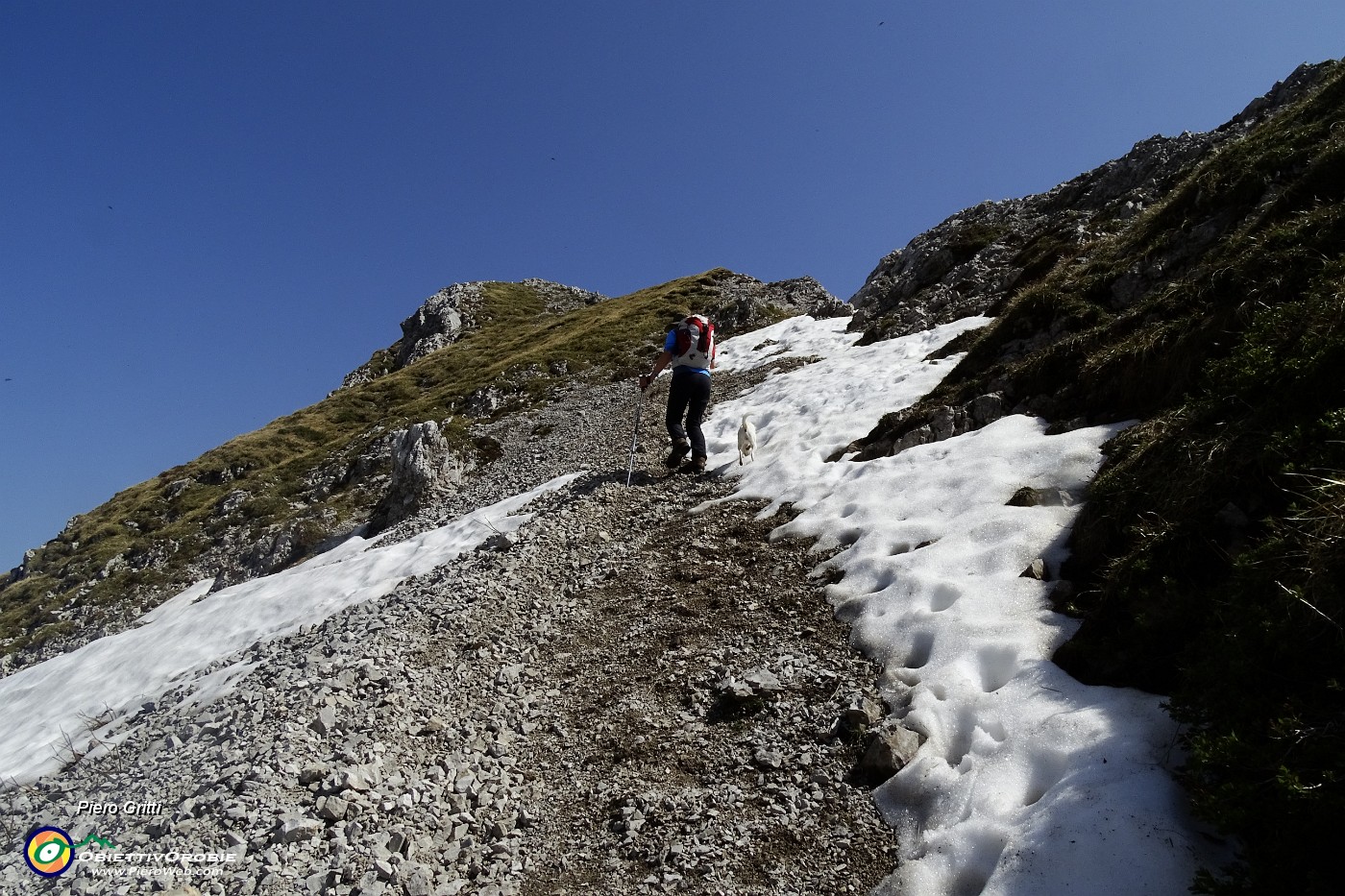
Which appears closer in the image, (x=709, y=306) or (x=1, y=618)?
(x=1, y=618)

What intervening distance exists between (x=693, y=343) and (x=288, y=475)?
3672cm

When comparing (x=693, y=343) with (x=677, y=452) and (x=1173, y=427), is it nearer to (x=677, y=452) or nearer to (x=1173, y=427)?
(x=677, y=452)

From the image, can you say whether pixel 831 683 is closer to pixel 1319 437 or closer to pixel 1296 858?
pixel 1296 858

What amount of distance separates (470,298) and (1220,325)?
3629 inches

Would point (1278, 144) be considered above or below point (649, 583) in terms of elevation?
above

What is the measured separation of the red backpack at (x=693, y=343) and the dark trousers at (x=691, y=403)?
0.34 meters

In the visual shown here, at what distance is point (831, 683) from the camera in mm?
7605

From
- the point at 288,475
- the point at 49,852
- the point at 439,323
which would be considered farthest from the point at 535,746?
the point at 439,323

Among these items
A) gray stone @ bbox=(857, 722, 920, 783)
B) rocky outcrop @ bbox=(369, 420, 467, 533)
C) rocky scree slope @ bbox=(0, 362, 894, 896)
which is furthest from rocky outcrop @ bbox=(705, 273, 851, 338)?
gray stone @ bbox=(857, 722, 920, 783)

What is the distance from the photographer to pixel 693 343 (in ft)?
53.9

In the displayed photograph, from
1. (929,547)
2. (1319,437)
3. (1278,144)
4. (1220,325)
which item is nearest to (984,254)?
(1278,144)

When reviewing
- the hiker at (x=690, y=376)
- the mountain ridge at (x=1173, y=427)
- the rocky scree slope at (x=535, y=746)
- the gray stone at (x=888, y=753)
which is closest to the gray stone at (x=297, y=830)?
the rocky scree slope at (x=535, y=746)

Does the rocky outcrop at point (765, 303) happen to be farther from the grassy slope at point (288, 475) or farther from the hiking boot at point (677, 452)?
the hiking boot at point (677, 452)

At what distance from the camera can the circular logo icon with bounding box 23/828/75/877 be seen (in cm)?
706
